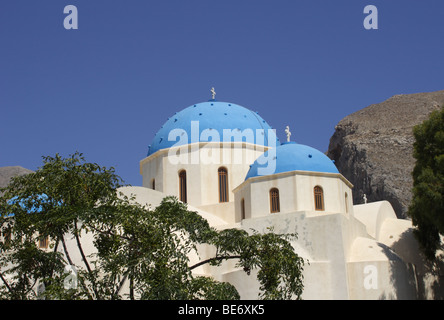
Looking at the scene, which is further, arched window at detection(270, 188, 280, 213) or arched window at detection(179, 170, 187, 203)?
arched window at detection(179, 170, 187, 203)

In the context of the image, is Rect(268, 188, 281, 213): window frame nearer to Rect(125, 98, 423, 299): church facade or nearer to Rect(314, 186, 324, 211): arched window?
Rect(125, 98, 423, 299): church facade

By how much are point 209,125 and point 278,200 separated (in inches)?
228

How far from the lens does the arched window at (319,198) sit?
20109mm

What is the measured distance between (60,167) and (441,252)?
15454mm

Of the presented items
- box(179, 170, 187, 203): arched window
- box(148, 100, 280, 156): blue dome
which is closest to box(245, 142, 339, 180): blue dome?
box(148, 100, 280, 156): blue dome

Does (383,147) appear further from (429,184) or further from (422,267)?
(429,184)

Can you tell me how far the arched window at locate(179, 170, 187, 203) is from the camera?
24031 millimetres

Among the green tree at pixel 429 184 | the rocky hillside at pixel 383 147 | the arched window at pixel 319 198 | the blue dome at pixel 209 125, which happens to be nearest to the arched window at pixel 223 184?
the blue dome at pixel 209 125

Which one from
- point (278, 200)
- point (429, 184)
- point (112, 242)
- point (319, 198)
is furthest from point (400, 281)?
point (112, 242)

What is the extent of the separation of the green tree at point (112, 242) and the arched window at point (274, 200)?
7.49m

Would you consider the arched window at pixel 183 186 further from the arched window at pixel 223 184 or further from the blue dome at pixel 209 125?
the arched window at pixel 223 184

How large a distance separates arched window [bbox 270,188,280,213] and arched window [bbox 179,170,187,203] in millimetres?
4904

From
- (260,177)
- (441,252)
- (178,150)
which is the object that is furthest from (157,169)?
A: (441,252)

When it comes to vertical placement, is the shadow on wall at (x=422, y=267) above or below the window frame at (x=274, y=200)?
below
